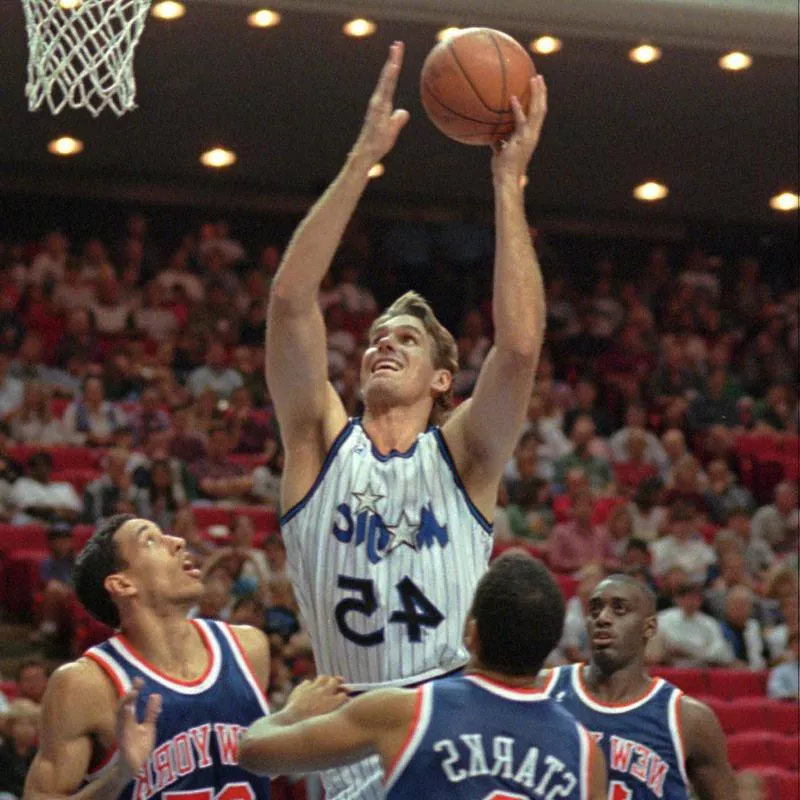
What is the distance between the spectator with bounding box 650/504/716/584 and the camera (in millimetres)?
11883

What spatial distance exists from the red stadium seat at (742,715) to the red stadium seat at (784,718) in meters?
0.03

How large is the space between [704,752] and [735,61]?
8.86 metres

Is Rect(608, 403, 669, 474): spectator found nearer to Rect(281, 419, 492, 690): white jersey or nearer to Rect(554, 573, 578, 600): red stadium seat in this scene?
Rect(554, 573, 578, 600): red stadium seat

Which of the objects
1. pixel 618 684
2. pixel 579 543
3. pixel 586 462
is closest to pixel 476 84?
pixel 618 684

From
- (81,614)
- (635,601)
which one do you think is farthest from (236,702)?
(81,614)

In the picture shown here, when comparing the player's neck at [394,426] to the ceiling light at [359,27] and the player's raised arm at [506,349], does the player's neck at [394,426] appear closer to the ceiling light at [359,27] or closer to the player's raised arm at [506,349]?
the player's raised arm at [506,349]

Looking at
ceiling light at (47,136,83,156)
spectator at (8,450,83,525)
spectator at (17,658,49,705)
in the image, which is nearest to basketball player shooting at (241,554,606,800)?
spectator at (17,658,49,705)

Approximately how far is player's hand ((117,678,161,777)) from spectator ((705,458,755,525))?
31.2 feet

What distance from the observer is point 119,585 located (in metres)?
4.50

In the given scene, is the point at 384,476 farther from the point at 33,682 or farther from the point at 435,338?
the point at 33,682

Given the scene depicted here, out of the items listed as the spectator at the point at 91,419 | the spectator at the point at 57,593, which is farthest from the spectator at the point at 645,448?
the spectator at the point at 57,593

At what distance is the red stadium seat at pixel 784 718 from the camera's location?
405 inches

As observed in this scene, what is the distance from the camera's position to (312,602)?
4.28 m

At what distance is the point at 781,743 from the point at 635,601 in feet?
15.2
